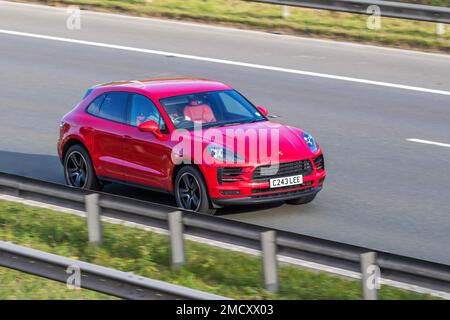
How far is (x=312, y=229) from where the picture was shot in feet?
41.3

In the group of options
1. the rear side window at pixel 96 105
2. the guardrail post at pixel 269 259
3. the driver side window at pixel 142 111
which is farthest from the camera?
the rear side window at pixel 96 105

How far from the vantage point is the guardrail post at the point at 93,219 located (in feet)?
36.5

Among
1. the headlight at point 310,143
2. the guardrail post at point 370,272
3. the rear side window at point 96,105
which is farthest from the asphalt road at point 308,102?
the guardrail post at point 370,272

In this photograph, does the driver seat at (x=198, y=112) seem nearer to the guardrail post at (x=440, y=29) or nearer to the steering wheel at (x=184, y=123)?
the steering wheel at (x=184, y=123)

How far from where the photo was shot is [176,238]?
34.4ft

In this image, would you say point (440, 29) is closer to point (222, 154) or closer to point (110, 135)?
point (110, 135)

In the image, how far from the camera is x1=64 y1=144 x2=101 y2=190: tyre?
14.2m

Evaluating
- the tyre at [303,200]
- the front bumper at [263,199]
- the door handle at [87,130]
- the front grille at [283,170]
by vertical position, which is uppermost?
the door handle at [87,130]

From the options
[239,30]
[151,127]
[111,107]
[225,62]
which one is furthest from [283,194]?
[239,30]

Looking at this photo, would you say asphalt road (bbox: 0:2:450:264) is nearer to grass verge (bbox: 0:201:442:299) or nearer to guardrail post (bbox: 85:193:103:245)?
grass verge (bbox: 0:201:442:299)

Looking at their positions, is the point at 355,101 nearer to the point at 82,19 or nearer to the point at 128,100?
the point at 128,100

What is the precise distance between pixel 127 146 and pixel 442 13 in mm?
10782

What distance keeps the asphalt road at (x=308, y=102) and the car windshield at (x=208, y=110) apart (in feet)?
3.75

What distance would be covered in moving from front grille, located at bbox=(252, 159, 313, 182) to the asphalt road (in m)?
0.57
